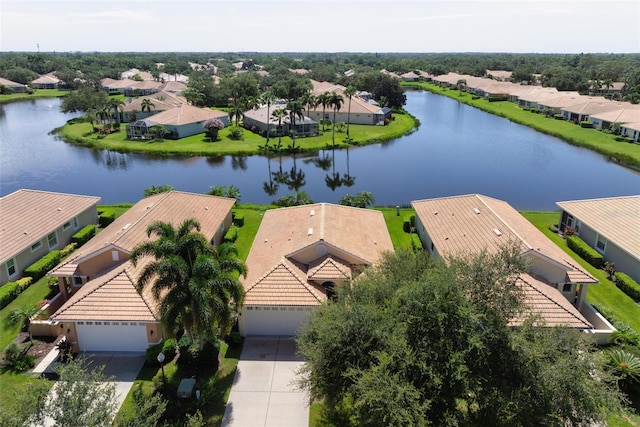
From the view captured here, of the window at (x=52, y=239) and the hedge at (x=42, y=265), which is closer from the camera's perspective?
the hedge at (x=42, y=265)

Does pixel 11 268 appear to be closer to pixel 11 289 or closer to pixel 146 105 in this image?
pixel 11 289

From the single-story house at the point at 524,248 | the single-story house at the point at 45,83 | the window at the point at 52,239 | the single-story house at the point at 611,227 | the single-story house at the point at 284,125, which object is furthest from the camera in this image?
the single-story house at the point at 45,83

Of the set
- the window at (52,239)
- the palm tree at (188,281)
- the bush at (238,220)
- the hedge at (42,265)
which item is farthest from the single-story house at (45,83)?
the palm tree at (188,281)

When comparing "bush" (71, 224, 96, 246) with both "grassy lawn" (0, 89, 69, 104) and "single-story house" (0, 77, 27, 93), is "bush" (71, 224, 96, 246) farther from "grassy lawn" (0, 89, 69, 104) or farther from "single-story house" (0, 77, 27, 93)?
"single-story house" (0, 77, 27, 93)

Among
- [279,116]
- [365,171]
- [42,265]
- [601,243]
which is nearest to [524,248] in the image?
[601,243]

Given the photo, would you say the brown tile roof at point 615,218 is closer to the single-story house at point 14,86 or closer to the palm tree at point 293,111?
the palm tree at point 293,111

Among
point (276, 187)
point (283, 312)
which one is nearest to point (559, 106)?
point (276, 187)

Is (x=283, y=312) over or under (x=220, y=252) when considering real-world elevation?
under

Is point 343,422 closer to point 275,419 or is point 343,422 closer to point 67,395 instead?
point 275,419
